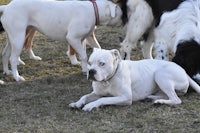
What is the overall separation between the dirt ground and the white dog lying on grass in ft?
0.30

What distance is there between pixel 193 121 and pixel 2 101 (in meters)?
2.10

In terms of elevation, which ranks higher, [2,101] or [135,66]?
[135,66]

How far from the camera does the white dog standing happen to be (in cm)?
645

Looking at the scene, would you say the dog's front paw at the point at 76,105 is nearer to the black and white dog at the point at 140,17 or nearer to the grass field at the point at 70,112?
the grass field at the point at 70,112

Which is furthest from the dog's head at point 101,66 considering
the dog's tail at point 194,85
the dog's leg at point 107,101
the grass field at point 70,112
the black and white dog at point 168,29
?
the black and white dog at point 168,29

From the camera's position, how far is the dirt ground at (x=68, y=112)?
4.57 metres

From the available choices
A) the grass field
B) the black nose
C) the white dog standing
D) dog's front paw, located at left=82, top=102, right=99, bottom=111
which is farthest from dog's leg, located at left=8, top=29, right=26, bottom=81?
the black nose

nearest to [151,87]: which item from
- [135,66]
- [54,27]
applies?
[135,66]

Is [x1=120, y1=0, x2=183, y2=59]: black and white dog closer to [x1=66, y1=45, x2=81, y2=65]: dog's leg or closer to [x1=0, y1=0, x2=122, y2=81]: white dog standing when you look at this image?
[x1=0, y1=0, x2=122, y2=81]: white dog standing

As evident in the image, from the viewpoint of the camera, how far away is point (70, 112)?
5.04 metres

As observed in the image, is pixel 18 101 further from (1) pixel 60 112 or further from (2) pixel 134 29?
(2) pixel 134 29

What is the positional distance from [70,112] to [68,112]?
0.02 metres

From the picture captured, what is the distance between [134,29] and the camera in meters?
7.02

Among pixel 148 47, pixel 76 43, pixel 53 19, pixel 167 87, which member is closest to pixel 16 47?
pixel 53 19
